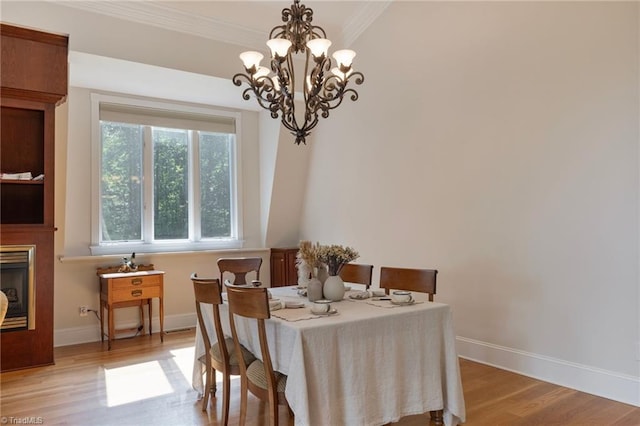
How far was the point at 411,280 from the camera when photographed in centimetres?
300

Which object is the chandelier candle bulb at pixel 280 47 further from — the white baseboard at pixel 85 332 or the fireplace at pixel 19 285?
the white baseboard at pixel 85 332

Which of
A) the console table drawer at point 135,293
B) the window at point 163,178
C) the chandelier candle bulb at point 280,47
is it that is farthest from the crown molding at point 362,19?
the console table drawer at point 135,293

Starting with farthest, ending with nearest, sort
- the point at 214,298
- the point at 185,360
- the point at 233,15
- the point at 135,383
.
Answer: the point at 233,15 < the point at 185,360 < the point at 135,383 < the point at 214,298

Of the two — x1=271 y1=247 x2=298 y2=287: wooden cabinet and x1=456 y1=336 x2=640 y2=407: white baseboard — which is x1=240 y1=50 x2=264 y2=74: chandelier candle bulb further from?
x1=271 y1=247 x2=298 y2=287: wooden cabinet

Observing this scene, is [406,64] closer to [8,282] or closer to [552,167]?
[552,167]

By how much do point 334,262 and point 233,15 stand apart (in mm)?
2811

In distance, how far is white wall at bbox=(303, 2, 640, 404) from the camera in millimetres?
2854

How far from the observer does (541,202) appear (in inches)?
128

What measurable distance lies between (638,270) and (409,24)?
112 inches

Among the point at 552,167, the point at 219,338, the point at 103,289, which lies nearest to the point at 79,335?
the point at 103,289

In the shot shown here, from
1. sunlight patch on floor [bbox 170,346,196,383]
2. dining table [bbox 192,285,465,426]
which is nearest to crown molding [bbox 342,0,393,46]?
dining table [bbox 192,285,465,426]

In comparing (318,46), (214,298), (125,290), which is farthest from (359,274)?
(125,290)

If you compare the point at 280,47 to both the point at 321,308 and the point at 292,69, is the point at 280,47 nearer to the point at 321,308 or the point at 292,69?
the point at 292,69

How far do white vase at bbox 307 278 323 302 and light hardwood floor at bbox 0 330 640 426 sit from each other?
2.43ft
